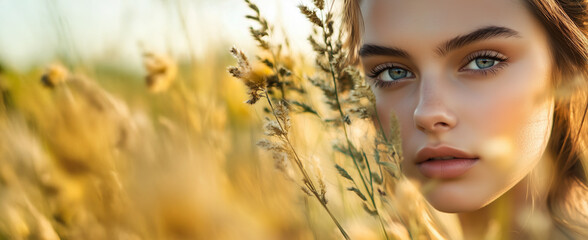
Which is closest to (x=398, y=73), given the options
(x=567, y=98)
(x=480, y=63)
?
(x=480, y=63)

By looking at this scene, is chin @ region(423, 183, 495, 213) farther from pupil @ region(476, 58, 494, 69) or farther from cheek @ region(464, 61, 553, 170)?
pupil @ region(476, 58, 494, 69)

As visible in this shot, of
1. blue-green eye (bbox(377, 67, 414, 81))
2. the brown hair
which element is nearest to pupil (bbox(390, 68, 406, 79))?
blue-green eye (bbox(377, 67, 414, 81))

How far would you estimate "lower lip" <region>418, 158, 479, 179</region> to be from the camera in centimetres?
80

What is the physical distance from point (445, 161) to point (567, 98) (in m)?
0.32

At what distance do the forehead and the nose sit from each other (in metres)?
0.08

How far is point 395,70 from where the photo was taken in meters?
0.91

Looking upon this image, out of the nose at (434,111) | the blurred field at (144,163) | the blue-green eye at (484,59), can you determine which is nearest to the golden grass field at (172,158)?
the blurred field at (144,163)

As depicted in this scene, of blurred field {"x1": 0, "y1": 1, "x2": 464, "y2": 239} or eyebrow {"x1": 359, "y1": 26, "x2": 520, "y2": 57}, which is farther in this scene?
eyebrow {"x1": 359, "y1": 26, "x2": 520, "y2": 57}

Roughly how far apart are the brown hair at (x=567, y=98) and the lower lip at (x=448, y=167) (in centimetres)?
25

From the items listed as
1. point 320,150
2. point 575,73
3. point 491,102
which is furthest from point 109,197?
point 575,73

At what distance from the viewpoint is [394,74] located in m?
0.91

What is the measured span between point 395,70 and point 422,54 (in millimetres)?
92

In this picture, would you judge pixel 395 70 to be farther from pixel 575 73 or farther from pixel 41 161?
pixel 41 161

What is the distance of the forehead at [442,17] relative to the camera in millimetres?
798
